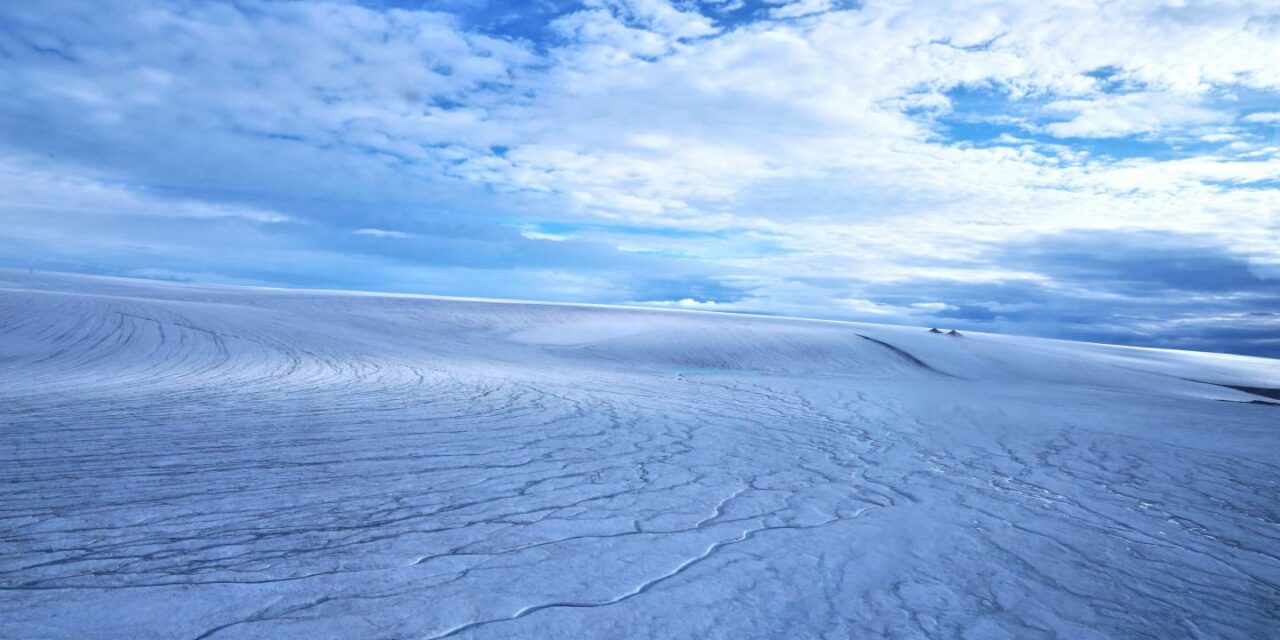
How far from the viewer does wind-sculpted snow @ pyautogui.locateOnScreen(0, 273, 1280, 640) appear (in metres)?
2.45

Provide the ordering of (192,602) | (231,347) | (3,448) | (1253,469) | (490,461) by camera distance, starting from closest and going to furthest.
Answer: (192,602), (3,448), (490,461), (1253,469), (231,347)

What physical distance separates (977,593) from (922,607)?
0.34 meters

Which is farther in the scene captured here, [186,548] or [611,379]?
[611,379]

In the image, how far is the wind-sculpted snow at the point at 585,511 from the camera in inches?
96.3

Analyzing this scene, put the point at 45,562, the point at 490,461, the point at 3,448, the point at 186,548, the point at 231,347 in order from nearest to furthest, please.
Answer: the point at 45,562 → the point at 186,548 → the point at 3,448 → the point at 490,461 → the point at 231,347

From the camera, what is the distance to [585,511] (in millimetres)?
3598

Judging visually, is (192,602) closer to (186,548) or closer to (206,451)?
(186,548)

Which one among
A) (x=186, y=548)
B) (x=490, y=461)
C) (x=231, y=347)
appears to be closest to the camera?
(x=186, y=548)

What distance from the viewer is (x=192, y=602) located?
2.30 metres

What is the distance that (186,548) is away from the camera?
109 inches

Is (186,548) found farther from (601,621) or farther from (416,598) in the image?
(601,621)

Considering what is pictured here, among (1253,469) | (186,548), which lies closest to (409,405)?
(186,548)

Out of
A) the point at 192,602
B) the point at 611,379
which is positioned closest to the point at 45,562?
the point at 192,602

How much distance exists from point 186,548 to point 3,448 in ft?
7.93
